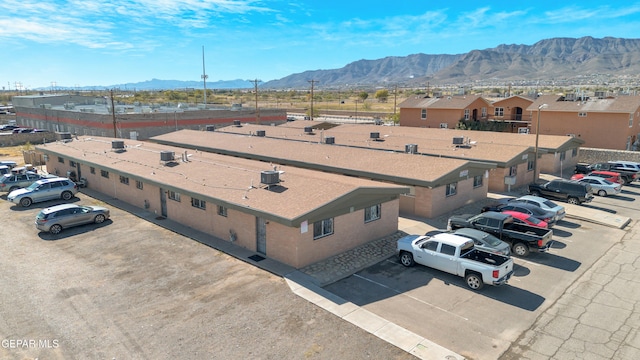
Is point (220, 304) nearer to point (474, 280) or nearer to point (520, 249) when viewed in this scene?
point (474, 280)

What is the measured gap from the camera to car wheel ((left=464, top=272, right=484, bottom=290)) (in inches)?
651

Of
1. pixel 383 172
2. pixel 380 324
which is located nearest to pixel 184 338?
pixel 380 324

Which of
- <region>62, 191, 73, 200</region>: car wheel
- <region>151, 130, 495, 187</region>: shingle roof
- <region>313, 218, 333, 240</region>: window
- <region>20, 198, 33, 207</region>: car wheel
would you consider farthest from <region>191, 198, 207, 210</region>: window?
<region>20, 198, 33, 207</region>: car wheel

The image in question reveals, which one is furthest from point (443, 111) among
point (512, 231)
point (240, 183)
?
point (240, 183)

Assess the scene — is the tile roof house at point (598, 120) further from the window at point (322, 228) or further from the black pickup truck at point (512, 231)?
the window at point (322, 228)

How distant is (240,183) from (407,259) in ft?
31.2

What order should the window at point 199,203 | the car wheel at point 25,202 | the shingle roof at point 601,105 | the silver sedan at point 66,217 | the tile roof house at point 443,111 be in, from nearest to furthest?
the window at point 199,203 → the silver sedan at point 66,217 → the car wheel at point 25,202 → the shingle roof at point 601,105 → the tile roof house at point 443,111

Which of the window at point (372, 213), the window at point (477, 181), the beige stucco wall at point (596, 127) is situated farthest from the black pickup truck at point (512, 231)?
the beige stucco wall at point (596, 127)

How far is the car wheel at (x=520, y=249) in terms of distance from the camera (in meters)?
20.4

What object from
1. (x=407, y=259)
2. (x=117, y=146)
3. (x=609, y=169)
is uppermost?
(x=117, y=146)

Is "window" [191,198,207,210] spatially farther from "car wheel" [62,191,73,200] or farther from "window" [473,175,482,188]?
"window" [473,175,482,188]

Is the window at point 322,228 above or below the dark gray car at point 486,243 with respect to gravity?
above

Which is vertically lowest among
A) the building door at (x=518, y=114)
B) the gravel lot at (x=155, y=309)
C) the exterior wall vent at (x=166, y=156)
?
the gravel lot at (x=155, y=309)

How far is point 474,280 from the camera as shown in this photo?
16.7 meters
